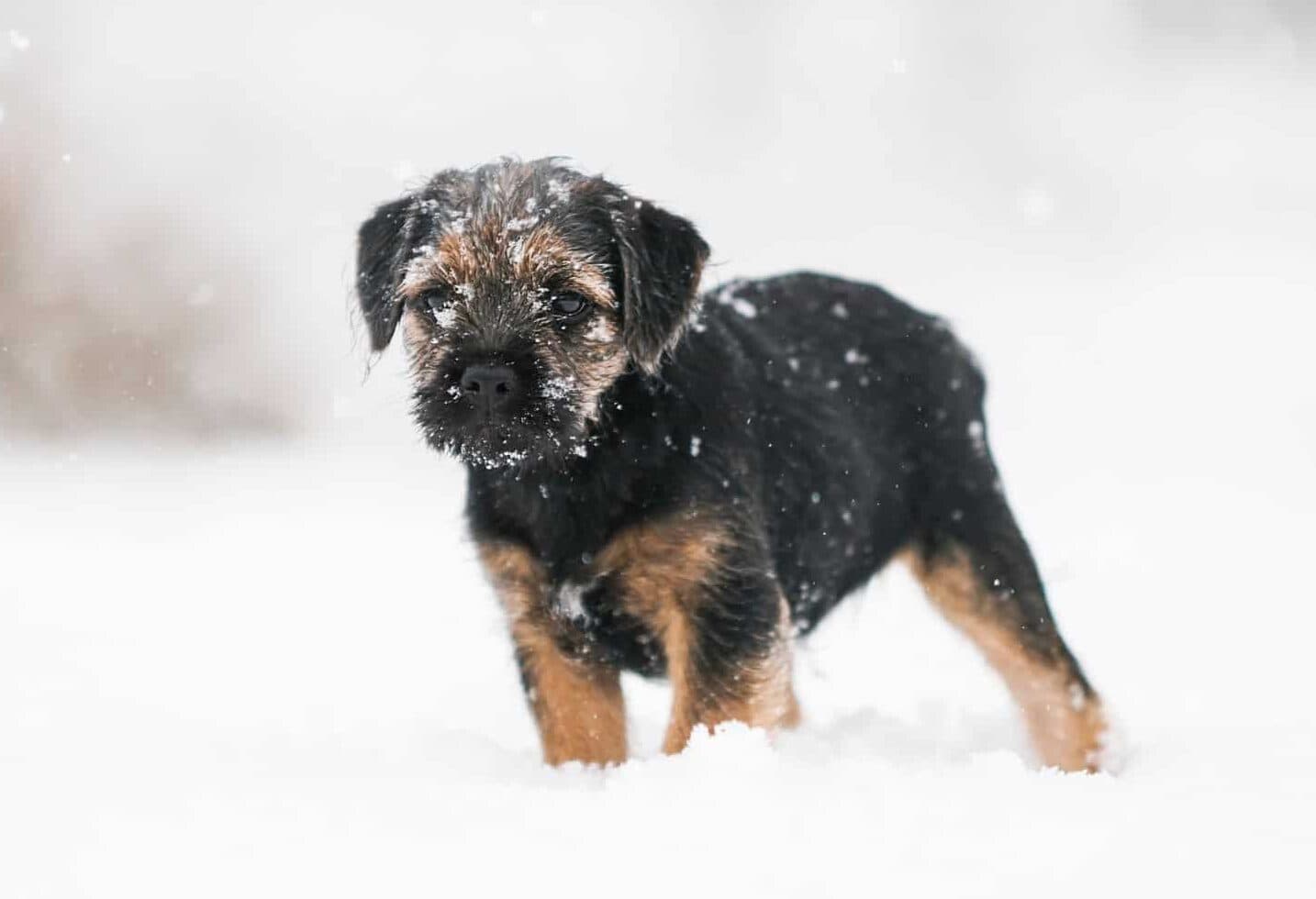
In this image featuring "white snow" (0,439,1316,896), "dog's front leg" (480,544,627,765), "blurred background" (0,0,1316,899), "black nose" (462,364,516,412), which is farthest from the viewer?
"dog's front leg" (480,544,627,765)

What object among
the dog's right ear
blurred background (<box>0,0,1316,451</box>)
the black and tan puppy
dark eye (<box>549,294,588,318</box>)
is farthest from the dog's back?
blurred background (<box>0,0,1316,451</box>)

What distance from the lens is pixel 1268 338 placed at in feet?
54.2

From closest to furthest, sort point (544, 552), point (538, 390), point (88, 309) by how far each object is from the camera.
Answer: point (538, 390) < point (544, 552) < point (88, 309)

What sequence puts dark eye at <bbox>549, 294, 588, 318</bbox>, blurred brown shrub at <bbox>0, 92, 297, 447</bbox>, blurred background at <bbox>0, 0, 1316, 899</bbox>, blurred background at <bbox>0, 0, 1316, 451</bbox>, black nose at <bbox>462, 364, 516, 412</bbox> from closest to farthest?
1. blurred background at <bbox>0, 0, 1316, 899</bbox>
2. black nose at <bbox>462, 364, 516, 412</bbox>
3. dark eye at <bbox>549, 294, 588, 318</bbox>
4. blurred brown shrub at <bbox>0, 92, 297, 447</bbox>
5. blurred background at <bbox>0, 0, 1316, 451</bbox>

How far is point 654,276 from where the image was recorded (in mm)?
3943

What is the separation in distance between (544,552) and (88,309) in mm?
11049

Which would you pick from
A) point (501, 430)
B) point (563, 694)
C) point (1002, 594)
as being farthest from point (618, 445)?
point (1002, 594)

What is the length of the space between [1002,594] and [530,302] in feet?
6.74

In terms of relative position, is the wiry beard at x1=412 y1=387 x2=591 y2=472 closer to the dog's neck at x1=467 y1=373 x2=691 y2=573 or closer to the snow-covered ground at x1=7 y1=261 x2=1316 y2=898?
the dog's neck at x1=467 y1=373 x2=691 y2=573

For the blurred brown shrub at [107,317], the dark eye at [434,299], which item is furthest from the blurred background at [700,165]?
the dark eye at [434,299]

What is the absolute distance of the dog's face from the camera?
12.0 feet

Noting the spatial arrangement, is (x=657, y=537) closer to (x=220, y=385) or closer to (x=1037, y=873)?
(x=1037, y=873)

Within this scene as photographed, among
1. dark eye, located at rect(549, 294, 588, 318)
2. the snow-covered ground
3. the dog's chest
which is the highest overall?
dark eye, located at rect(549, 294, 588, 318)

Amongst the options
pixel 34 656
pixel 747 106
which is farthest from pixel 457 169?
pixel 747 106
